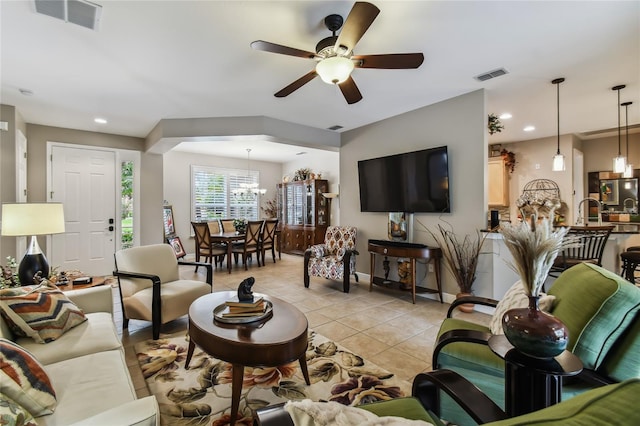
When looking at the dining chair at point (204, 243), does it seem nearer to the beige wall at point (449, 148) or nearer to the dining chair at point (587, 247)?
the beige wall at point (449, 148)

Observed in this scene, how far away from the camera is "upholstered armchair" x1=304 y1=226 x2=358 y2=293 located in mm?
4375

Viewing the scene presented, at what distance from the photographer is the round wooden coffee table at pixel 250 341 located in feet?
5.64

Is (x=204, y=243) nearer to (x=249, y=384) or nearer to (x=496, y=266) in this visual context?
(x=249, y=384)

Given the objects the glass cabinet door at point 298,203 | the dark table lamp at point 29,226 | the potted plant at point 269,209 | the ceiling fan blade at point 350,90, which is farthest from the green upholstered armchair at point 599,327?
the potted plant at point 269,209

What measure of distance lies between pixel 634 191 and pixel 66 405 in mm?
8325

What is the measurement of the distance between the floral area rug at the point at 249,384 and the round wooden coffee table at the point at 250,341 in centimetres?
17

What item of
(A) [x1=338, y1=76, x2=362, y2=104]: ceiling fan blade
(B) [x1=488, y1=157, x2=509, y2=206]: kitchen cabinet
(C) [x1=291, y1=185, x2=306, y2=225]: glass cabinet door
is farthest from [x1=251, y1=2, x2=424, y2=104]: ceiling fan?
(C) [x1=291, y1=185, x2=306, y2=225]: glass cabinet door

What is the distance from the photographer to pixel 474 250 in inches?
143

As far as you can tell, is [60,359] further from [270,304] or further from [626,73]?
[626,73]

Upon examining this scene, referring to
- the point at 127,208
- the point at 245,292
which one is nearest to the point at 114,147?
the point at 127,208

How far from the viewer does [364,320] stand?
3.33 metres

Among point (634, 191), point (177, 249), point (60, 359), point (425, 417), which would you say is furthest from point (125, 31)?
point (634, 191)

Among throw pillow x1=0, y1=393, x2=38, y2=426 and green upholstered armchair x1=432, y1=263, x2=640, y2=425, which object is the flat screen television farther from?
throw pillow x1=0, y1=393, x2=38, y2=426

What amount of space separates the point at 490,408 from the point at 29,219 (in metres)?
3.48
